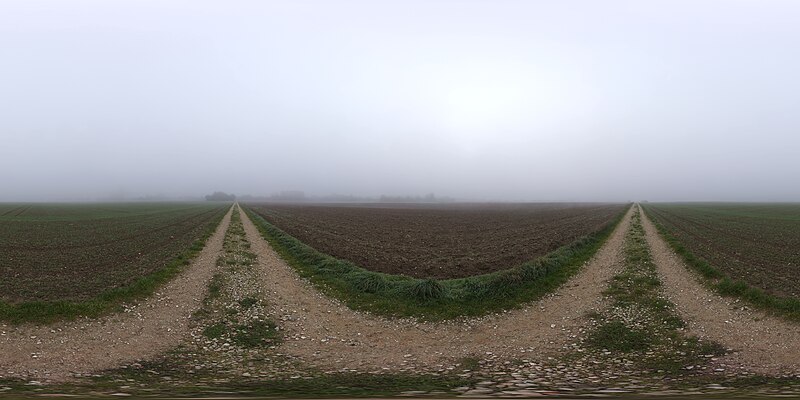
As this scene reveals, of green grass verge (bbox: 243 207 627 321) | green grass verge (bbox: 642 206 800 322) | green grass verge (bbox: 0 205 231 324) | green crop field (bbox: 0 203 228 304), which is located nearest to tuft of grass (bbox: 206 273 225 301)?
green grass verge (bbox: 0 205 231 324)

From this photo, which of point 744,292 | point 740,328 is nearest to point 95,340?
point 740,328

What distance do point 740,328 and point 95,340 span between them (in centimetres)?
1885

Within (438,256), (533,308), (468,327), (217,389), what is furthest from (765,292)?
(217,389)

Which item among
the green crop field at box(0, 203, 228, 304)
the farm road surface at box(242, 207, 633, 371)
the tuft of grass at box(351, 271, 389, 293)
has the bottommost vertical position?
the farm road surface at box(242, 207, 633, 371)

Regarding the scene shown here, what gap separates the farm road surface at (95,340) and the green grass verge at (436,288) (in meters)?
6.02

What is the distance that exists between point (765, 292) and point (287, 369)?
17.0 m

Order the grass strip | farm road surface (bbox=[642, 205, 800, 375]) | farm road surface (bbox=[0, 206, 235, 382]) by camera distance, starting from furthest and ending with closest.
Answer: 1. the grass strip
2. farm road surface (bbox=[642, 205, 800, 375])
3. farm road surface (bbox=[0, 206, 235, 382])

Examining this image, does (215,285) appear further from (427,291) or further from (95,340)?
(427,291)

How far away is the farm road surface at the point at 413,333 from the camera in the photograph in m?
11.3

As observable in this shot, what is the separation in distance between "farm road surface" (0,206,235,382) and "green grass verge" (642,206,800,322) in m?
19.0

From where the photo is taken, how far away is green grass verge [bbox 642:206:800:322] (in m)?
13.9

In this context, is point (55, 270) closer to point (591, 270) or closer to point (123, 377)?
point (123, 377)

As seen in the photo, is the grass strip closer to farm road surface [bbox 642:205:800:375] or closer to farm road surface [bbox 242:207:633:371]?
farm road surface [bbox 642:205:800:375]

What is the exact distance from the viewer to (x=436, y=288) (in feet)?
56.3
